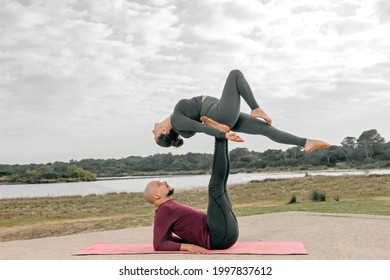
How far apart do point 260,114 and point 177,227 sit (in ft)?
6.31

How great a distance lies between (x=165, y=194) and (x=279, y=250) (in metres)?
1.77

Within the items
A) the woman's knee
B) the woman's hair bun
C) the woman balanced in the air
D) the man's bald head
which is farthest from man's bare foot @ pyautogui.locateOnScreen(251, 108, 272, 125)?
the man's bald head

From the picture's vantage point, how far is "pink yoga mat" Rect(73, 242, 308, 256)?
18.7ft

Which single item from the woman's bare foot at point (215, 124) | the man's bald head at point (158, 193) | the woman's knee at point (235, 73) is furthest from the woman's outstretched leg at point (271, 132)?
the man's bald head at point (158, 193)

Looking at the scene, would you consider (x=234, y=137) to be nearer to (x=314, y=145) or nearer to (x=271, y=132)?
(x=271, y=132)

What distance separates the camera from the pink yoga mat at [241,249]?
5.71 m

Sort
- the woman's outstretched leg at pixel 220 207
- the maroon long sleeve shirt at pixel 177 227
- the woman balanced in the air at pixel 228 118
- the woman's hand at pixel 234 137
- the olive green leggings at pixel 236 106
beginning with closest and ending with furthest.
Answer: the woman's hand at pixel 234 137
the woman balanced in the air at pixel 228 118
the olive green leggings at pixel 236 106
the woman's outstretched leg at pixel 220 207
the maroon long sleeve shirt at pixel 177 227

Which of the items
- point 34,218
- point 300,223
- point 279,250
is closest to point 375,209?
point 300,223

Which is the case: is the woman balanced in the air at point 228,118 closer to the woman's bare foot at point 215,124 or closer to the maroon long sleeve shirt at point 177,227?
the woman's bare foot at point 215,124

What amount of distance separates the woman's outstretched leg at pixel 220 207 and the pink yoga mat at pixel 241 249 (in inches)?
7.0

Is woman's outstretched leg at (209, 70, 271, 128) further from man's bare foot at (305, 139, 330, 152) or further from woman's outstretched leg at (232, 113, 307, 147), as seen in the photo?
man's bare foot at (305, 139, 330, 152)

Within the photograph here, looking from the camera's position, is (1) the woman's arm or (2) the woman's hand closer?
(2) the woman's hand

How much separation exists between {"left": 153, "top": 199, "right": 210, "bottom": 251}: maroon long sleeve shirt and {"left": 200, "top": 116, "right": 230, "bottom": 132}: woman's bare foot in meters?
1.27

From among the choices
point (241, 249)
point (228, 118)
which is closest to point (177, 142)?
point (228, 118)
